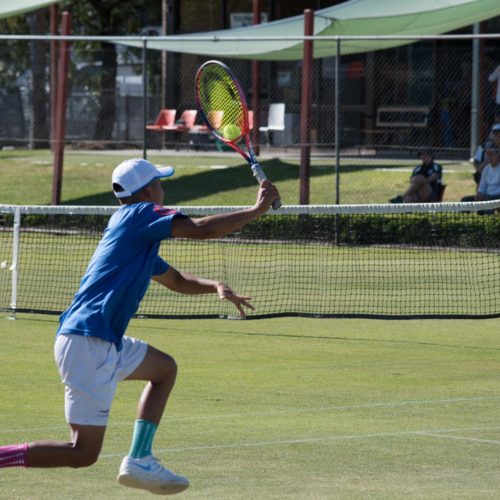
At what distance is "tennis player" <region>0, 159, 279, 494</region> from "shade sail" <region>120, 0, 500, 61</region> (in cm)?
1514

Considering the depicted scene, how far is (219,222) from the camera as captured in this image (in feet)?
21.7

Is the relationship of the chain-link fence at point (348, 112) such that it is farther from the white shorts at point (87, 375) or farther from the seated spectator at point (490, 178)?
the white shorts at point (87, 375)

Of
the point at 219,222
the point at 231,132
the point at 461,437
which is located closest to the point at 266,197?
the point at 219,222

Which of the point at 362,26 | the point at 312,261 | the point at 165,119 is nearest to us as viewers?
the point at 312,261

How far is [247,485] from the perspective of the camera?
724 centimetres

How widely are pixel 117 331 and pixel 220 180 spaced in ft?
63.9

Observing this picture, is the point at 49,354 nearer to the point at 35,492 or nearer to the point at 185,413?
the point at 185,413

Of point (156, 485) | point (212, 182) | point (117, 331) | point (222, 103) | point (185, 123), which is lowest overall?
point (156, 485)

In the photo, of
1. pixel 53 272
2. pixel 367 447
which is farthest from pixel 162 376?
pixel 53 272

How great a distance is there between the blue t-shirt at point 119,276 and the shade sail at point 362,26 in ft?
49.9

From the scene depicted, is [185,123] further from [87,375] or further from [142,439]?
[87,375]

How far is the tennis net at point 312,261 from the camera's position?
14.6 metres

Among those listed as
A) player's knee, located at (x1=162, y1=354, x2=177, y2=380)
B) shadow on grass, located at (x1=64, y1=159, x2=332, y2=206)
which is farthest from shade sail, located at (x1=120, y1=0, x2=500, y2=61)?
player's knee, located at (x1=162, y1=354, x2=177, y2=380)

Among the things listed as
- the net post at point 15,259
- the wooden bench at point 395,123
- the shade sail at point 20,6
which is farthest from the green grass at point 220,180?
the net post at point 15,259
